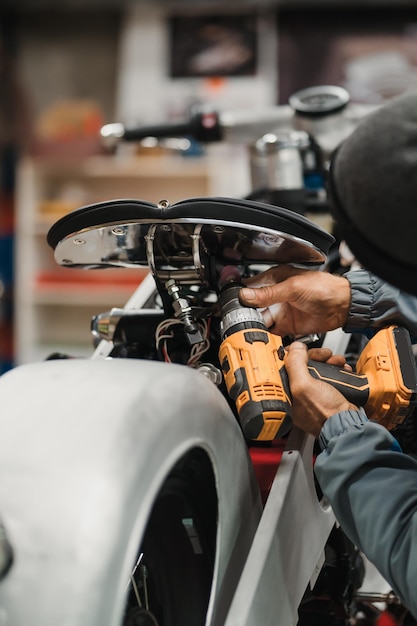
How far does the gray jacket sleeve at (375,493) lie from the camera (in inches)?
31.1

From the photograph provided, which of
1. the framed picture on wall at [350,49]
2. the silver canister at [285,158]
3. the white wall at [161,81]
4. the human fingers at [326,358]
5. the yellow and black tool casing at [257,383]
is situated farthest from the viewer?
the white wall at [161,81]

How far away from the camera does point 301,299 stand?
1.09 m

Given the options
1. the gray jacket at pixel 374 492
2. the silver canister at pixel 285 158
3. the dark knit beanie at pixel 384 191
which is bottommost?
the gray jacket at pixel 374 492

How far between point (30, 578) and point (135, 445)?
0.16 meters

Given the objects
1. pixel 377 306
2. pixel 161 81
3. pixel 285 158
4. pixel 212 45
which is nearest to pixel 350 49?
pixel 212 45

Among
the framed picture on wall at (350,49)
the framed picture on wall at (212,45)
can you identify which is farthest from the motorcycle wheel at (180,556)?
the framed picture on wall at (212,45)

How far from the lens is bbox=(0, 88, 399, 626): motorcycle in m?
0.68

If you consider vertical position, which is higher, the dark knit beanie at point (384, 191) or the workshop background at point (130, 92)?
the dark knit beanie at point (384, 191)

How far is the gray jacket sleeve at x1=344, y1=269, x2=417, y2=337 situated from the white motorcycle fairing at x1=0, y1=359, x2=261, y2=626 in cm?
33

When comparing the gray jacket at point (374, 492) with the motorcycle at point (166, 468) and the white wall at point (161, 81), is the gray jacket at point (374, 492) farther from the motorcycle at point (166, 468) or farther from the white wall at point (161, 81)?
the white wall at point (161, 81)

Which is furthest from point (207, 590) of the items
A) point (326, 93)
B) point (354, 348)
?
point (326, 93)

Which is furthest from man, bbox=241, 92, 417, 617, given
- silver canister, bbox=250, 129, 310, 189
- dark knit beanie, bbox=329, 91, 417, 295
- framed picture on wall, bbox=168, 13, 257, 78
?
framed picture on wall, bbox=168, 13, 257, 78

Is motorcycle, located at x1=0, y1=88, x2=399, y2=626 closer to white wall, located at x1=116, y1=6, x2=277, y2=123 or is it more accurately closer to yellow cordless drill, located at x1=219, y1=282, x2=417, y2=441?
yellow cordless drill, located at x1=219, y1=282, x2=417, y2=441

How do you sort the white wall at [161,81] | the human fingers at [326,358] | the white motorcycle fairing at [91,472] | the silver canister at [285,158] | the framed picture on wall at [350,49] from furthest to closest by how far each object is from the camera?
the white wall at [161,81]
the framed picture on wall at [350,49]
the silver canister at [285,158]
the human fingers at [326,358]
the white motorcycle fairing at [91,472]
